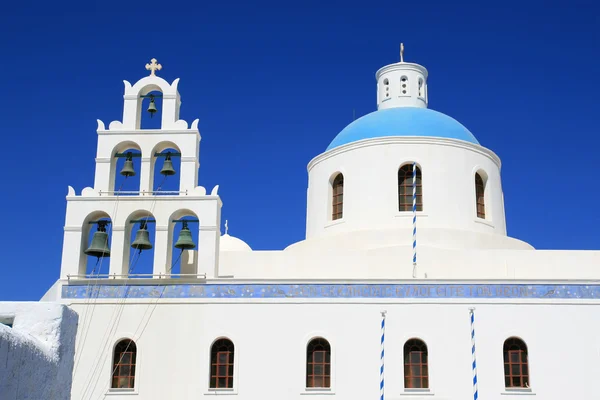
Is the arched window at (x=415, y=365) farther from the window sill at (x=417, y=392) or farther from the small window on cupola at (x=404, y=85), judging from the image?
the small window on cupola at (x=404, y=85)

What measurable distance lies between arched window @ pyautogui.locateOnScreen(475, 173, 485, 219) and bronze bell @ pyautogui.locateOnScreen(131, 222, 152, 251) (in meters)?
7.78

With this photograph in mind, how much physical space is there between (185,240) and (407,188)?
5.56m

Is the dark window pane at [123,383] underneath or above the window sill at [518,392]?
above

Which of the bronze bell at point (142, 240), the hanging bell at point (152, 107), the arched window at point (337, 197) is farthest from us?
the arched window at point (337, 197)

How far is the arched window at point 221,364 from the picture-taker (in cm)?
1428

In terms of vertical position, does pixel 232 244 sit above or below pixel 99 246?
above

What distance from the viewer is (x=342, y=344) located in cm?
1427

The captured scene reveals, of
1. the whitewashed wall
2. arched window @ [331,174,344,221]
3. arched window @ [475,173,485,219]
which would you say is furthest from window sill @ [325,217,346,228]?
arched window @ [475,173,485,219]

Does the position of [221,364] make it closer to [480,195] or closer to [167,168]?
[167,168]

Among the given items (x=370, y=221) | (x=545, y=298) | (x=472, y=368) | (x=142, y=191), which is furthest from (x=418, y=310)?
(x=142, y=191)

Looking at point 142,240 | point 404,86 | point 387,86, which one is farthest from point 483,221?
point 142,240

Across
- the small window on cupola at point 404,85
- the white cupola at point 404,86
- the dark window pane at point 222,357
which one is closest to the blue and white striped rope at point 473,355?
the dark window pane at point 222,357

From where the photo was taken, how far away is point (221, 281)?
1467cm

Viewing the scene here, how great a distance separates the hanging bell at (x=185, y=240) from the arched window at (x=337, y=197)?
4.36m
